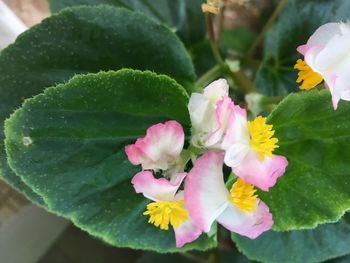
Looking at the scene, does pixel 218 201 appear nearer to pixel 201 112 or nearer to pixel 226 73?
pixel 201 112

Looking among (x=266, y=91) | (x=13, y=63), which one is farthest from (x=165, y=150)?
(x=266, y=91)

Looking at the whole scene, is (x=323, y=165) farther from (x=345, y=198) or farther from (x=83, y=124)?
(x=83, y=124)

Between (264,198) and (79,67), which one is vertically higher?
(79,67)

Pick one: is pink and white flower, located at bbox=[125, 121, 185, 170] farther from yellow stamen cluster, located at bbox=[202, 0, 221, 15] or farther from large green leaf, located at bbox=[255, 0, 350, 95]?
large green leaf, located at bbox=[255, 0, 350, 95]

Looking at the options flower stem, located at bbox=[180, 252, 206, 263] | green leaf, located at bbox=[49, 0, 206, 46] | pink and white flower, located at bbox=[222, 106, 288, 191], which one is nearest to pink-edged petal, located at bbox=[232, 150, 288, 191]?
pink and white flower, located at bbox=[222, 106, 288, 191]

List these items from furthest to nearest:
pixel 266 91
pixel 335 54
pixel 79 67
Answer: pixel 266 91, pixel 79 67, pixel 335 54

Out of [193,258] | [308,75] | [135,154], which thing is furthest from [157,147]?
[193,258]

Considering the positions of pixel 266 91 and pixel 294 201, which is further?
pixel 266 91

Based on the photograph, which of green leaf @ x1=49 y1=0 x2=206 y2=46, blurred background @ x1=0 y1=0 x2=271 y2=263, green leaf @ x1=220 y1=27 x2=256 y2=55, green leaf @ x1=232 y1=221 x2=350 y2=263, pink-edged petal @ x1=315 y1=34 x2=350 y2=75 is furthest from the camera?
green leaf @ x1=220 y1=27 x2=256 y2=55
